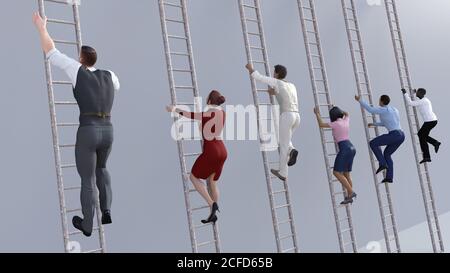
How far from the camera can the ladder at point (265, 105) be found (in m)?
4.91

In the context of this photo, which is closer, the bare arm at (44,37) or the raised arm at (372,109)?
the bare arm at (44,37)

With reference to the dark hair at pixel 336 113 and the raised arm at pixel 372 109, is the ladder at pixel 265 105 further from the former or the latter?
the raised arm at pixel 372 109

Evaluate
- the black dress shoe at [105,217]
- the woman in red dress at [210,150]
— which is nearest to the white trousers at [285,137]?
the woman in red dress at [210,150]

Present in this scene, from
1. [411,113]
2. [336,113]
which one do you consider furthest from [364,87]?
[336,113]

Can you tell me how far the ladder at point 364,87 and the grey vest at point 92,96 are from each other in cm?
353

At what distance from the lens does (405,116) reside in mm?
7137

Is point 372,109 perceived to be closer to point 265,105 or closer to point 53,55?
point 265,105

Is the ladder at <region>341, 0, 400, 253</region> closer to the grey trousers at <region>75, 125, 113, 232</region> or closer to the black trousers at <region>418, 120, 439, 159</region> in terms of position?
the black trousers at <region>418, 120, 439, 159</region>

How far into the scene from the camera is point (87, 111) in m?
3.54

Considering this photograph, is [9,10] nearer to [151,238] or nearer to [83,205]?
[83,205]

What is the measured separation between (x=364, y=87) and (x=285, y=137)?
2.18 meters

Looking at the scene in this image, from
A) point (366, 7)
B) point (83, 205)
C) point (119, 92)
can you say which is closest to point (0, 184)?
point (83, 205)

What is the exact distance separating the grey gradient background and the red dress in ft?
2.23

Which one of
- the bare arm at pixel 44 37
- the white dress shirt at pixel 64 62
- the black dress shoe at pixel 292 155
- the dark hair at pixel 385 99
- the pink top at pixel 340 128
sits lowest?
the black dress shoe at pixel 292 155
